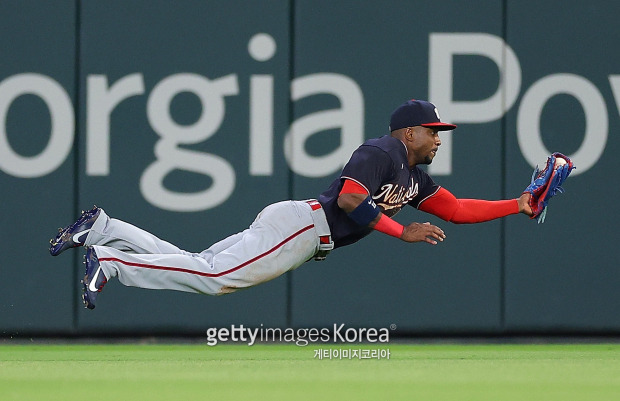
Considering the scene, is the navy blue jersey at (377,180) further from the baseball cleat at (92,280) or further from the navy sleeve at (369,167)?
the baseball cleat at (92,280)

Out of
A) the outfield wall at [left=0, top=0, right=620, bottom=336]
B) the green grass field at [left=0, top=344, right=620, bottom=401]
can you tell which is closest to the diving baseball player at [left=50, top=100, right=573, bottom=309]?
the green grass field at [left=0, top=344, right=620, bottom=401]

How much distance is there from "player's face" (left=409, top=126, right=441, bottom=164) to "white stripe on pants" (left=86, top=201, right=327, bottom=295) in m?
0.66

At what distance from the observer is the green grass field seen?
630 centimetres

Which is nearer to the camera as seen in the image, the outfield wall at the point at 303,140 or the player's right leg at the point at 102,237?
the player's right leg at the point at 102,237

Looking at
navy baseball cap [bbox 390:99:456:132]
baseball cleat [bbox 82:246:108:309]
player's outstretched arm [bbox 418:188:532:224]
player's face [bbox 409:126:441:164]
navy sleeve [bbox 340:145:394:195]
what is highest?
navy baseball cap [bbox 390:99:456:132]

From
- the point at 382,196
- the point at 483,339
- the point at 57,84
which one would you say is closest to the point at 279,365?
the point at 382,196

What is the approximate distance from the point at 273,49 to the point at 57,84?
1.65m

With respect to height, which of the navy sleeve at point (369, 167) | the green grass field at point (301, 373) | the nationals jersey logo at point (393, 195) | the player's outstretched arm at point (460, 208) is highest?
the navy sleeve at point (369, 167)

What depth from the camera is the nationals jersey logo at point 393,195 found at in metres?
6.99

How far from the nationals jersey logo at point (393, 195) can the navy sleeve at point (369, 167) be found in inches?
5.0

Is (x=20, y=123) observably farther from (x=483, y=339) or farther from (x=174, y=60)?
(x=483, y=339)

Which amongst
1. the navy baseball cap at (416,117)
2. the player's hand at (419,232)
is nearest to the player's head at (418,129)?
the navy baseball cap at (416,117)

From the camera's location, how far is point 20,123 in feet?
30.8

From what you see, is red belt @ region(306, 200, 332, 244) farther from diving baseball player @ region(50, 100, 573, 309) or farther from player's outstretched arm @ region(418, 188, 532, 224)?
player's outstretched arm @ region(418, 188, 532, 224)
